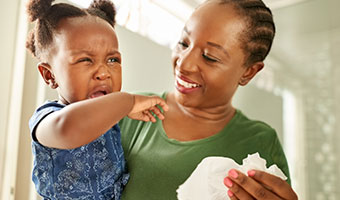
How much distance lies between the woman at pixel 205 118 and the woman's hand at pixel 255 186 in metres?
0.13

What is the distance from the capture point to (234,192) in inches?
26.7

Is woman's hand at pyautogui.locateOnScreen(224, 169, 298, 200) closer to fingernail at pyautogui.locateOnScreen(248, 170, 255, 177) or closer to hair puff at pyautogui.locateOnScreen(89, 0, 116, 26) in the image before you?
fingernail at pyautogui.locateOnScreen(248, 170, 255, 177)

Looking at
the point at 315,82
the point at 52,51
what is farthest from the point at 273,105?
the point at 52,51

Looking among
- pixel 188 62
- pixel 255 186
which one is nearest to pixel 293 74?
pixel 188 62

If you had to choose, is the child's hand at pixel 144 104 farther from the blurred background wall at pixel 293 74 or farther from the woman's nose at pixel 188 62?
the blurred background wall at pixel 293 74

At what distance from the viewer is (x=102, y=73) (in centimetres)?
69

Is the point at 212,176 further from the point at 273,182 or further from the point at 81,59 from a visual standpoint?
the point at 81,59

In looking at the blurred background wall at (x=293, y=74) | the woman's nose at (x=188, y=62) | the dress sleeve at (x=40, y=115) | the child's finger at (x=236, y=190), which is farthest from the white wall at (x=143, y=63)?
the child's finger at (x=236, y=190)

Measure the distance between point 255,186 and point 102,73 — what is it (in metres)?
0.39

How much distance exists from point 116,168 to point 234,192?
0.27 metres

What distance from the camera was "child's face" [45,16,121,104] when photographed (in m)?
0.68

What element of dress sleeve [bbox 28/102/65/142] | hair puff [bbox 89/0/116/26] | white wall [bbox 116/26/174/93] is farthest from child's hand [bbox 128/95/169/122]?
white wall [bbox 116/26/174/93]

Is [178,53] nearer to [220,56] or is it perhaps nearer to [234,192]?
[220,56]

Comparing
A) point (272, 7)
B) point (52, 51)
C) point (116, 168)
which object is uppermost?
point (272, 7)
